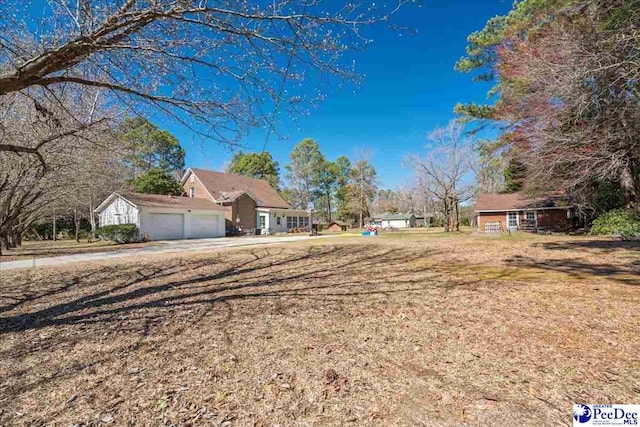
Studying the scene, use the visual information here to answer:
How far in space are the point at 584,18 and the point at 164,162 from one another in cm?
3800

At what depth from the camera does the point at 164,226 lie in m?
21.8

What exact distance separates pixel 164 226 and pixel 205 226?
320 centimetres

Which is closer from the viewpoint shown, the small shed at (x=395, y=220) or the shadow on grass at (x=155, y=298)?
the shadow on grass at (x=155, y=298)

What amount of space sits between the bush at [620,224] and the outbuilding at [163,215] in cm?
2418

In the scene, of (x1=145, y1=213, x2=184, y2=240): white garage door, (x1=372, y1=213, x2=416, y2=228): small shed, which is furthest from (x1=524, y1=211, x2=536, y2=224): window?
(x1=372, y1=213, x2=416, y2=228): small shed

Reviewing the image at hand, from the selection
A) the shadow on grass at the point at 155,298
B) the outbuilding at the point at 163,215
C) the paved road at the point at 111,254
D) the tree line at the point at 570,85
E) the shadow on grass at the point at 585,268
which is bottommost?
the shadow on grass at the point at 585,268

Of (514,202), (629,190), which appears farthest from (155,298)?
(514,202)

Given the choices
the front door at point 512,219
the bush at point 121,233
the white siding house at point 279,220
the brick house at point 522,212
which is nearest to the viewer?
the bush at point 121,233

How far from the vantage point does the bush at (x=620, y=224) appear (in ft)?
44.6

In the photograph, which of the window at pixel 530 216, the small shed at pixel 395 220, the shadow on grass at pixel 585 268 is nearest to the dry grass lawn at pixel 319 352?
the shadow on grass at pixel 585 268

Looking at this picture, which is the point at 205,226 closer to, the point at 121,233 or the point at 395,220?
the point at 121,233

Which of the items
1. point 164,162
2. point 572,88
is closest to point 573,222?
point 572,88

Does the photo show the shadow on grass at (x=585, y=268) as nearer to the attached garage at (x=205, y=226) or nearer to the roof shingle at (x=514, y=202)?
the roof shingle at (x=514, y=202)

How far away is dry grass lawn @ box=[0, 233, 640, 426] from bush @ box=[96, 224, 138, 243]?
575 inches
